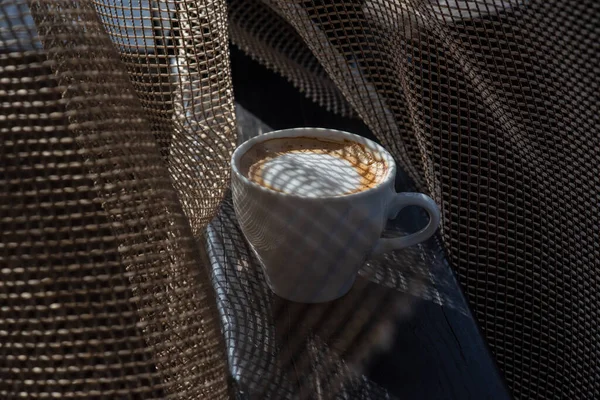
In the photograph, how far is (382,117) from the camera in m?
0.52

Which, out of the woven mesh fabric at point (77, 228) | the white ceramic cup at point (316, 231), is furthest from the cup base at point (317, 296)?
the woven mesh fabric at point (77, 228)

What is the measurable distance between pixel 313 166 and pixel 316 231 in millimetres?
56

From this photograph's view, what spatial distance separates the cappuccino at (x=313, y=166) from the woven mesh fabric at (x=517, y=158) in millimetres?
85

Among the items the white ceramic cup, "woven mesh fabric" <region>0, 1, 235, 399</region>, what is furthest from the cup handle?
"woven mesh fabric" <region>0, 1, 235, 399</region>

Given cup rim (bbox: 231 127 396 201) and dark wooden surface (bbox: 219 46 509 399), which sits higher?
cup rim (bbox: 231 127 396 201)

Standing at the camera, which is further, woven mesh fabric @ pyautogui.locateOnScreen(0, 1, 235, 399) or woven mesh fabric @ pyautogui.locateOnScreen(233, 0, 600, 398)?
woven mesh fabric @ pyautogui.locateOnScreen(233, 0, 600, 398)

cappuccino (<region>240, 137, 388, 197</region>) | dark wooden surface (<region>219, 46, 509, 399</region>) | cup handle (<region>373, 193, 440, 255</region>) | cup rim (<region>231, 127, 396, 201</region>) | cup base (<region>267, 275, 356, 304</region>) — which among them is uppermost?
cup rim (<region>231, 127, 396, 201</region>)

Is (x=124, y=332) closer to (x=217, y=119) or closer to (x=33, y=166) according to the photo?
(x=33, y=166)

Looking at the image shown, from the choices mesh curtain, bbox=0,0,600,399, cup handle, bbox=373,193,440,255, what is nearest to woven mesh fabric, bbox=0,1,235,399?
mesh curtain, bbox=0,0,600,399

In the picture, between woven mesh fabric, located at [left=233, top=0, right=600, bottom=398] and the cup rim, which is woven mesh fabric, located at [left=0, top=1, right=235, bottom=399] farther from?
woven mesh fabric, located at [left=233, top=0, right=600, bottom=398]

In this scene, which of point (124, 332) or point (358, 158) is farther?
point (358, 158)

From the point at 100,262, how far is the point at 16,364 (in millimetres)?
49

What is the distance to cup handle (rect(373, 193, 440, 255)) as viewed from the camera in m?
0.38

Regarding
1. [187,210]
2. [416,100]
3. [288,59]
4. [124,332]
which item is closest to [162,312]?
[124,332]
